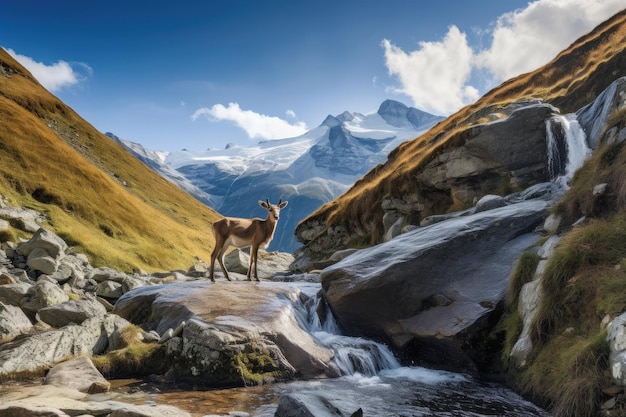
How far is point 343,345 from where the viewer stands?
18.8m

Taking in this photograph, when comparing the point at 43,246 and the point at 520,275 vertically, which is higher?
the point at 43,246

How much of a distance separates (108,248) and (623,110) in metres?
66.0

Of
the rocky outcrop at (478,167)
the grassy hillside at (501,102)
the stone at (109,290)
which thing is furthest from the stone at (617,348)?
the stone at (109,290)

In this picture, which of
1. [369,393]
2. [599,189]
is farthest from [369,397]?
[599,189]

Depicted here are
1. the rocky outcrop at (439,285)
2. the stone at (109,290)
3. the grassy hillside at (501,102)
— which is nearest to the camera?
the rocky outcrop at (439,285)

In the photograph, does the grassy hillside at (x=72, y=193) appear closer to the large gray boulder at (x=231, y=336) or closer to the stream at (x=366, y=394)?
the large gray boulder at (x=231, y=336)

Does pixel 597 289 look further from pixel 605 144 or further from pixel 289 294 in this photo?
pixel 289 294

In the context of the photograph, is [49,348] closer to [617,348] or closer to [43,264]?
[617,348]

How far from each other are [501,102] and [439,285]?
4432 cm

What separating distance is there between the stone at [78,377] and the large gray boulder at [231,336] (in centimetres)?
259

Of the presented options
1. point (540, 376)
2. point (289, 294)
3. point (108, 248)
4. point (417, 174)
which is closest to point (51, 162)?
point (108, 248)

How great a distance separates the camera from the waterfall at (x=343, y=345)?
17469 mm

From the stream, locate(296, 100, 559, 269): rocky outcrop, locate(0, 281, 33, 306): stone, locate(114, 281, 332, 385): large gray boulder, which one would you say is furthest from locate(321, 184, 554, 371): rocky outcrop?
locate(0, 281, 33, 306): stone

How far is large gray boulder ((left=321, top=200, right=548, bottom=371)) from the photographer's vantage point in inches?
663
